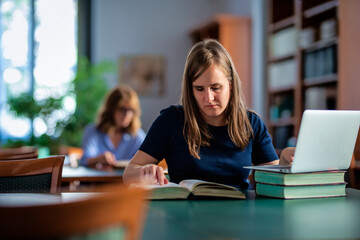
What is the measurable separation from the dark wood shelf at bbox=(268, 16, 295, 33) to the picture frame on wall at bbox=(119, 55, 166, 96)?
233 centimetres

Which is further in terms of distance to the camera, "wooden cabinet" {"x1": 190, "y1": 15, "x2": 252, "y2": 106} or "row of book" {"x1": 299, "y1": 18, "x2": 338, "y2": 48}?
"wooden cabinet" {"x1": 190, "y1": 15, "x2": 252, "y2": 106}

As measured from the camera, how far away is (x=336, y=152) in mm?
1635

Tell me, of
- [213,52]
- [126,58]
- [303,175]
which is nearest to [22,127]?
[126,58]

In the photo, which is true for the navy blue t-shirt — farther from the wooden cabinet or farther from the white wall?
the white wall

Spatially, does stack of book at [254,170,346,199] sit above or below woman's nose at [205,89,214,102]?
below

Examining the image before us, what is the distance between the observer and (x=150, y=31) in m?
7.70

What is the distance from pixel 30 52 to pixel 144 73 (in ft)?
6.02

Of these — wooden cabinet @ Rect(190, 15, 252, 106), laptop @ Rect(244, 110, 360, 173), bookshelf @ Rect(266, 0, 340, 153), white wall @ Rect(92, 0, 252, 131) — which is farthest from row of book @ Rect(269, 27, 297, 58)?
laptop @ Rect(244, 110, 360, 173)

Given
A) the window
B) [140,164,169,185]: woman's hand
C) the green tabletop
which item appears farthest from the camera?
the window

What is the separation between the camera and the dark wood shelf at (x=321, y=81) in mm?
4757

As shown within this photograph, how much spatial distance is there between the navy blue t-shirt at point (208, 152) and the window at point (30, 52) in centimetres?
575

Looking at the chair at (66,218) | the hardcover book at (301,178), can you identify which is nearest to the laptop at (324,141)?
the hardcover book at (301,178)

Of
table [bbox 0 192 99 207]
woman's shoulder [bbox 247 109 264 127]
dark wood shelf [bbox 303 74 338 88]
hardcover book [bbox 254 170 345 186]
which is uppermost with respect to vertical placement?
dark wood shelf [bbox 303 74 338 88]

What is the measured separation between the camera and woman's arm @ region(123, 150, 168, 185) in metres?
1.62
